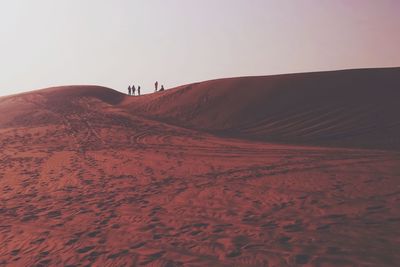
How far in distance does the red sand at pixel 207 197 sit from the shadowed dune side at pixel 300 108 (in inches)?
6.0

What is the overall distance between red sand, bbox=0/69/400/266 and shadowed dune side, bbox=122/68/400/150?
153mm

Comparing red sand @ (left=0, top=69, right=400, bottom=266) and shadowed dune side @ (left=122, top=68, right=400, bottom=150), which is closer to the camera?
red sand @ (left=0, top=69, right=400, bottom=266)

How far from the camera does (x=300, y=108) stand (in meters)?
19.7

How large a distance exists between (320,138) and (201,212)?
35.5 feet

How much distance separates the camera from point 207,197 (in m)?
7.22

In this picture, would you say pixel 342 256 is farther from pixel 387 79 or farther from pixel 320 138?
pixel 387 79

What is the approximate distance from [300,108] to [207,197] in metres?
14.1

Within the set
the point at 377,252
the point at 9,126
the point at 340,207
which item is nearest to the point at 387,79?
the point at 340,207

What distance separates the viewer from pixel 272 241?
476cm

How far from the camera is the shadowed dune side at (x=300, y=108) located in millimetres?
15797

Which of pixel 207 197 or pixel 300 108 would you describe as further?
pixel 300 108

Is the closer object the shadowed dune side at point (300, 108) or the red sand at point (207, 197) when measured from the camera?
the red sand at point (207, 197)

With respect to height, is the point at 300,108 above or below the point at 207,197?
above

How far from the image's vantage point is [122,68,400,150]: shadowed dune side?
1580cm
